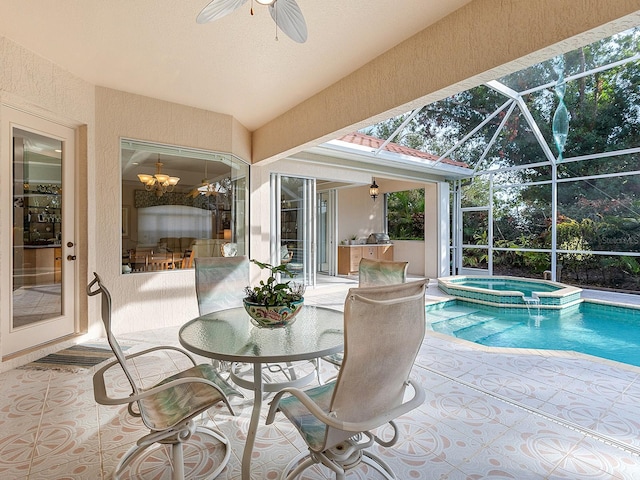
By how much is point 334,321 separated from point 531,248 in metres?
7.61

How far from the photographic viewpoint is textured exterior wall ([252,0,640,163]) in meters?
1.86

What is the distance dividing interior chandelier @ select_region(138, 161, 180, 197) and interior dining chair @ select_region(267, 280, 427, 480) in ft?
12.2

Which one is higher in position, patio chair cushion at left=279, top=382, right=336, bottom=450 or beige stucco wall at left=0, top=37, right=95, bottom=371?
beige stucco wall at left=0, top=37, right=95, bottom=371

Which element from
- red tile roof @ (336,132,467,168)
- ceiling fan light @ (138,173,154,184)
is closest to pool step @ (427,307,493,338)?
red tile roof @ (336,132,467,168)

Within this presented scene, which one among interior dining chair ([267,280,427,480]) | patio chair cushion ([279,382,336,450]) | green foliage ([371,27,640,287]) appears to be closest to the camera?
interior dining chair ([267,280,427,480])

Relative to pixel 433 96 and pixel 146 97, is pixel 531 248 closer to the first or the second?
pixel 433 96

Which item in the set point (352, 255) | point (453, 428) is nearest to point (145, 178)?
point (453, 428)

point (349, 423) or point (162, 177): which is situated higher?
point (162, 177)

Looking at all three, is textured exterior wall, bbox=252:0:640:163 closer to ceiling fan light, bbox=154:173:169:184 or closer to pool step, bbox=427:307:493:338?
ceiling fan light, bbox=154:173:169:184

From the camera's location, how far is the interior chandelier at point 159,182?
426 cm

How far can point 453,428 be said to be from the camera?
2102 mm

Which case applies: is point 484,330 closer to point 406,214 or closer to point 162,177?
point 162,177

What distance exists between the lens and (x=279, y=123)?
4.58 meters

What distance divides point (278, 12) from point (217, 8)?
0.34 m
